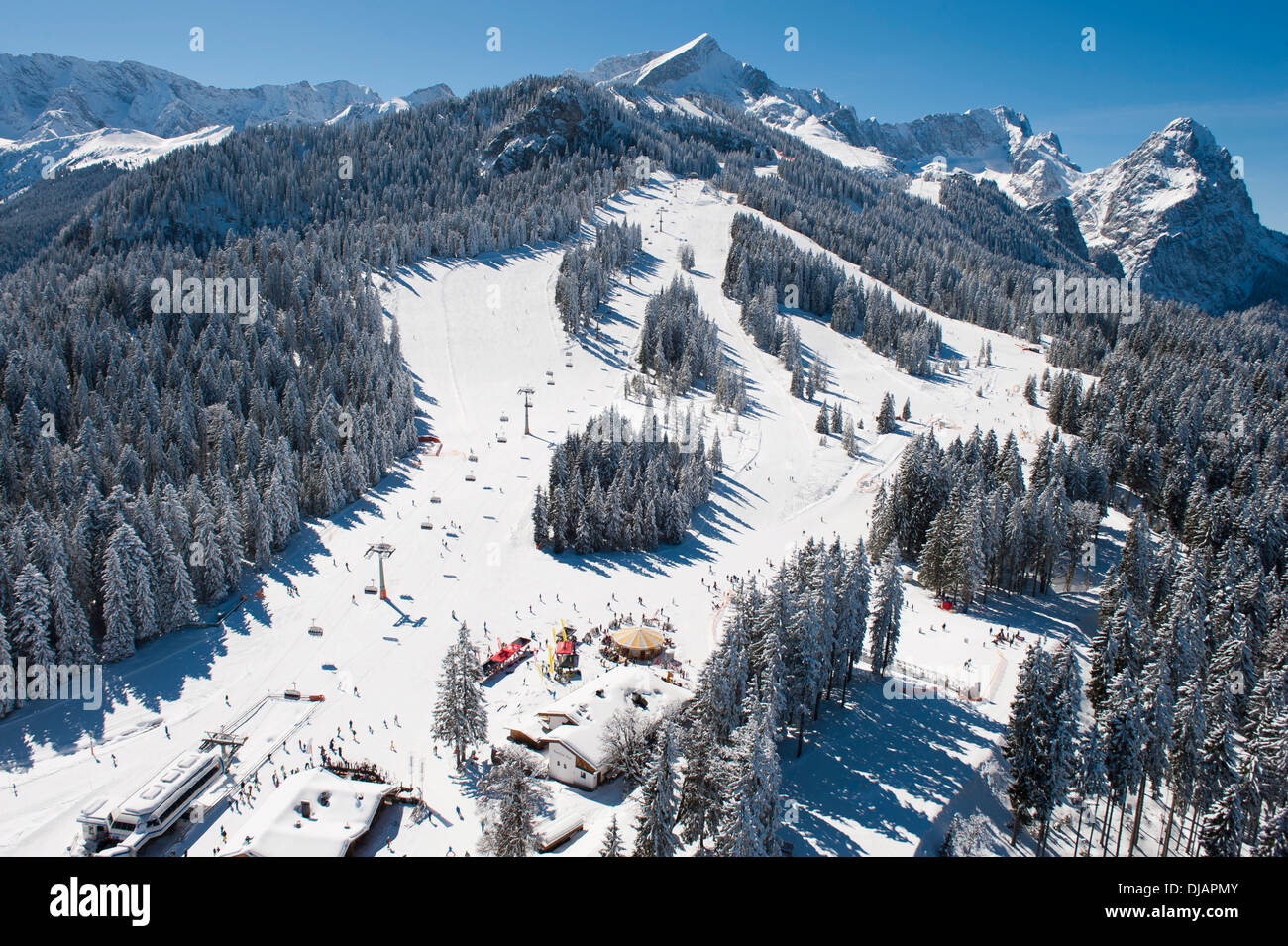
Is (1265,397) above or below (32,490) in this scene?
above

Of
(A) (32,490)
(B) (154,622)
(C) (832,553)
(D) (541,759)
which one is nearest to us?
(D) (541,759)

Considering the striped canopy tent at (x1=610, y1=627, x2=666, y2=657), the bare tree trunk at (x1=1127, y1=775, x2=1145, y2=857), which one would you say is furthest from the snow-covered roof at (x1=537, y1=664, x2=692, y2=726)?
the bare tree trunk at (x1=1127, y1=775, x2=1145, y2=857)

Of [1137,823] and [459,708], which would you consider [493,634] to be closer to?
[459,708]

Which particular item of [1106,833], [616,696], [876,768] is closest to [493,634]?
[616,696]

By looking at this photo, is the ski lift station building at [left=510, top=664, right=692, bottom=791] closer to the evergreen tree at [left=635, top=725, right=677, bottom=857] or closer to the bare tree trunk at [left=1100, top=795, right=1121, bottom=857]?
the evergreen tree at [left=635, top=725, right=677, bottom=857]

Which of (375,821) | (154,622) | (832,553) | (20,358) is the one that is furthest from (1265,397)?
(20,358)

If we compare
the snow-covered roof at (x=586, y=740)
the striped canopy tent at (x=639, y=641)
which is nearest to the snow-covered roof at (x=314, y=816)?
the snow-covered roof at (x=586, y=740)
